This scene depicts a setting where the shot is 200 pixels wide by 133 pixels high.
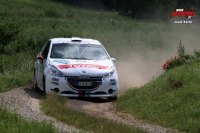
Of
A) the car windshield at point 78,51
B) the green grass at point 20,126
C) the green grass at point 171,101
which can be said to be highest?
the car windshield at point 78,51

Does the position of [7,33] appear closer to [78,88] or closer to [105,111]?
[78,88]

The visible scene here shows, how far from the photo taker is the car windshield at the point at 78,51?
14.1 meters

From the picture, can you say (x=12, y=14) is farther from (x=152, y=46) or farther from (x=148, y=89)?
(x=148, y=89)

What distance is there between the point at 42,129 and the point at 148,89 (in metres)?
5.63

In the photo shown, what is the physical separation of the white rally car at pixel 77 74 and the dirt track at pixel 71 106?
0.99 feet

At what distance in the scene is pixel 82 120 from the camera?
959 centimetres

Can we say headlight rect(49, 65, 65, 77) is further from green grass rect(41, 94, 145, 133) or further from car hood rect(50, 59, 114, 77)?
green grass rect(41, 94, 145, 133)

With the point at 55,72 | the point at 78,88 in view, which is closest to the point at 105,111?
the point at 78,88

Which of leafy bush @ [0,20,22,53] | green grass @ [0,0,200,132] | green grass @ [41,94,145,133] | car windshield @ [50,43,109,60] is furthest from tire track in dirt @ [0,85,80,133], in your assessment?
leafy bush @ [0,20,22,53]

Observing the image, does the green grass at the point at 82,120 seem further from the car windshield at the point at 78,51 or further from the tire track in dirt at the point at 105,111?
the car windshield at the point at 78,51

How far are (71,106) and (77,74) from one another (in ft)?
3.62

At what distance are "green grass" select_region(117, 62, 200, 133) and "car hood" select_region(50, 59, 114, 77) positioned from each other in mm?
995

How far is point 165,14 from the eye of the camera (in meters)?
74.4

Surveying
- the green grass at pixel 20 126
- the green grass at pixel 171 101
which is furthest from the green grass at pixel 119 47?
the green grass at pixel 20 126
